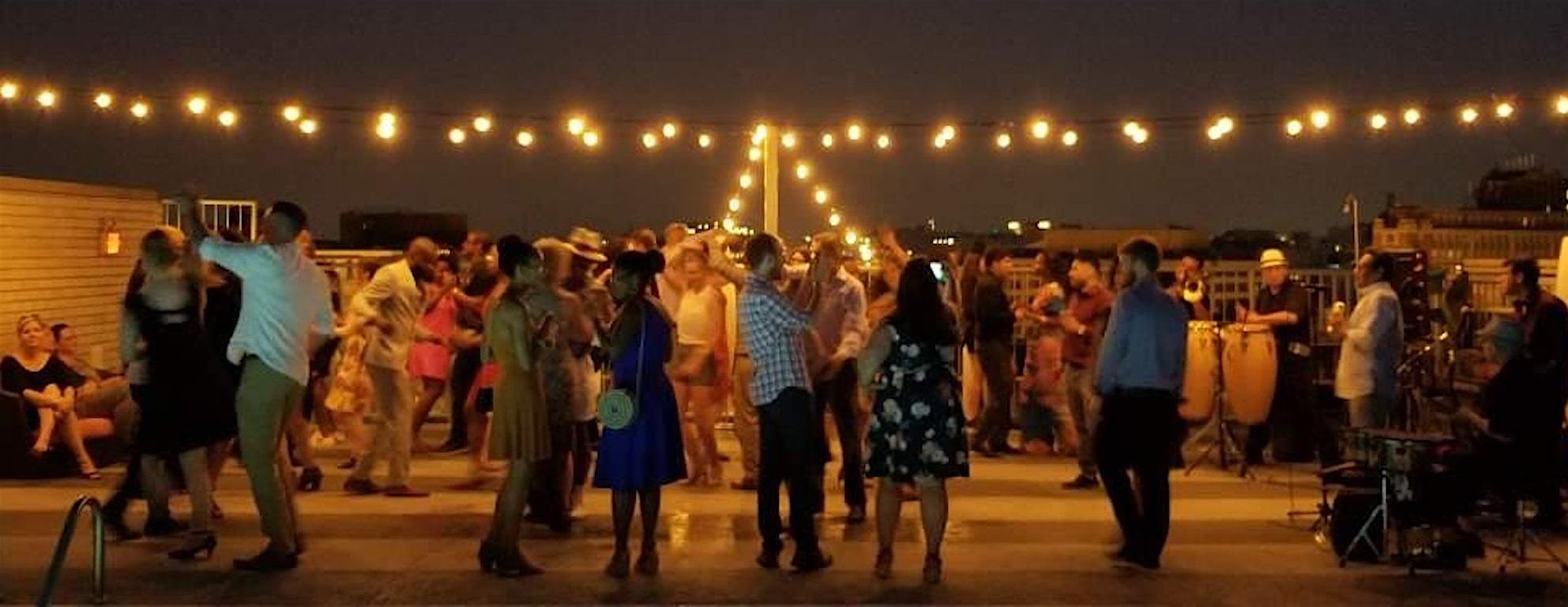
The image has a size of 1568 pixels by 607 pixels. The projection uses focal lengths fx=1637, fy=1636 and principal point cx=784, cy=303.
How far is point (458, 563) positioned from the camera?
26.7ft

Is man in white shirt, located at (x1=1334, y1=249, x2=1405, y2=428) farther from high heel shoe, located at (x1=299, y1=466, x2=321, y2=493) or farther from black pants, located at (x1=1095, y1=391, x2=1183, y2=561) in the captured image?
high heel shoe, located at (x1=299, y1=466, x2=321, y2=493)

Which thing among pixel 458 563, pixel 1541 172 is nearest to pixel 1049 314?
pixel 458 563

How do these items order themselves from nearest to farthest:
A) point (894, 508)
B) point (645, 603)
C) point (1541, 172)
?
point (645, 603)
point (894, 508)
point (1541, 172)

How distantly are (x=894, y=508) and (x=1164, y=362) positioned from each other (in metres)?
1.56

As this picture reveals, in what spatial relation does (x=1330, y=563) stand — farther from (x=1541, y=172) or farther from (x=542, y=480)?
(x=1541, y=172)

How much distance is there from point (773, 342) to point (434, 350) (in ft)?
15.6

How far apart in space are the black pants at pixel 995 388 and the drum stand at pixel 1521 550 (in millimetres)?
4406

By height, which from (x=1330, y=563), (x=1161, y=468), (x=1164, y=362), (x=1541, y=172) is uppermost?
(x=1541, y=172)

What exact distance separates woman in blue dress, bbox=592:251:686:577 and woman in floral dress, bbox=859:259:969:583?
38.9 inches

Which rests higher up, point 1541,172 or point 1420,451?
point 1541,172

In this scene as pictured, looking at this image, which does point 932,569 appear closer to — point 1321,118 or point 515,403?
point 515,403

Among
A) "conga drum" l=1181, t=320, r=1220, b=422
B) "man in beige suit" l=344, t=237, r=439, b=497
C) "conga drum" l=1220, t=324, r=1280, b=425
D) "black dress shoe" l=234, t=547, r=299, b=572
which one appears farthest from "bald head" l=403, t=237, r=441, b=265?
"conga drum" l=1220, t=324, r=1280, b=425

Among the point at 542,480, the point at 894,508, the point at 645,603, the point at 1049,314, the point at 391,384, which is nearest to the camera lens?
the point at 645,603

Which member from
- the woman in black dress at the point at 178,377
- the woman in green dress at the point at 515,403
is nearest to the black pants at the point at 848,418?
the woman in green dress at the point at 515,403
